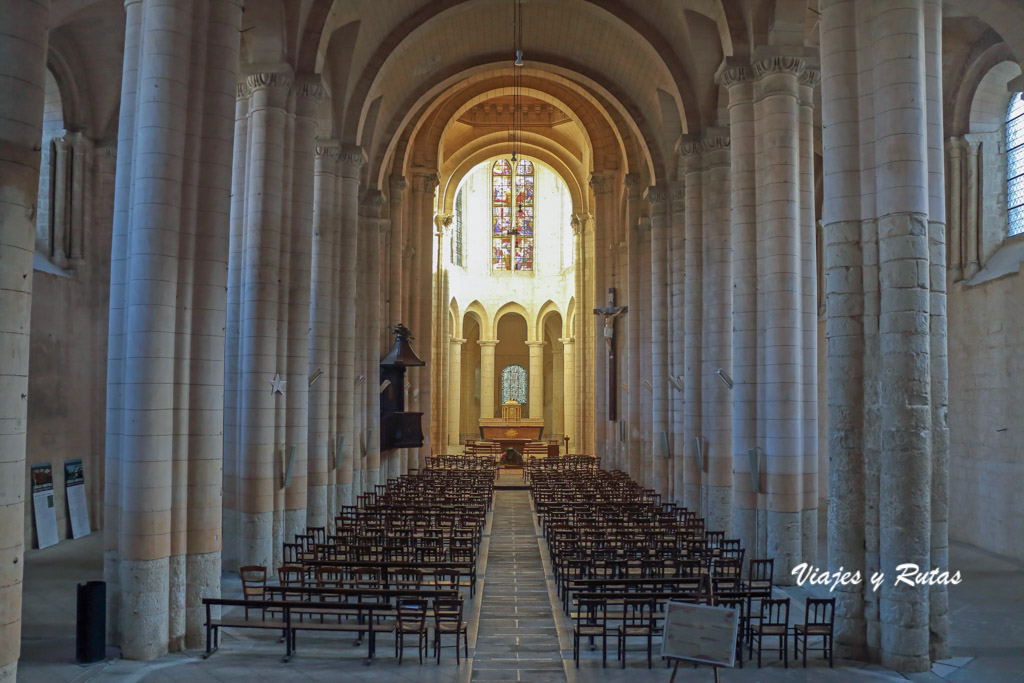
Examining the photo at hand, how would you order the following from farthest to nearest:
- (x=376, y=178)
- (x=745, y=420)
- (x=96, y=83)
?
(x=376, y=178) < (x=96, y=83) < (x=745, y=420)

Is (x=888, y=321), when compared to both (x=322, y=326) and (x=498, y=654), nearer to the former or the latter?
(x=498, y=654)

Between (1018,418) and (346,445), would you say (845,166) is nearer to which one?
(1018,418)

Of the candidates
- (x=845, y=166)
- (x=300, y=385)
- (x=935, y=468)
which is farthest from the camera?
(x=300, y=385)

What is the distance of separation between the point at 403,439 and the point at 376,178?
10.1 meters

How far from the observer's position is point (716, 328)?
21188 millimetres

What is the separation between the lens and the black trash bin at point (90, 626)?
10453 millimetres

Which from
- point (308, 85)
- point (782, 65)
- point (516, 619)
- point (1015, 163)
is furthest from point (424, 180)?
point (516, 619)

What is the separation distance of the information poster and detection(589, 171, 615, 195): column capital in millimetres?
25747

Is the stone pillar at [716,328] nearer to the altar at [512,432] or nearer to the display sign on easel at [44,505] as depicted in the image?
the display sign on easel at [44,505]

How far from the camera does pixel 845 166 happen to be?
11.4 metres

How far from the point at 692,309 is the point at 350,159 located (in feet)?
36.4

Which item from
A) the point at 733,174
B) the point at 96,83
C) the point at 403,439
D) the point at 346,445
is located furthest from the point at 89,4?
the point at 403,439

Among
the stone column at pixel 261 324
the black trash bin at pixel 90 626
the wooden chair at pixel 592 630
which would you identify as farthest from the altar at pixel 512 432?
the black trash bin at pixel 90 626

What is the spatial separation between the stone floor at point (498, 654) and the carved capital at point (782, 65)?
1065cm
